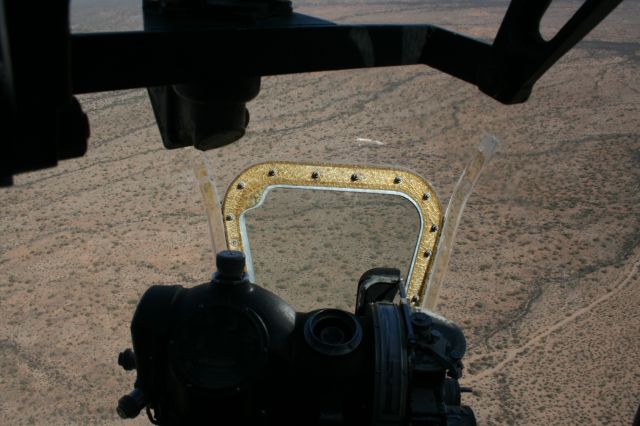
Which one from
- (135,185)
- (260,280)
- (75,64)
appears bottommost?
(135,185)

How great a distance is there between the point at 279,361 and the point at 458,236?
5.01 m

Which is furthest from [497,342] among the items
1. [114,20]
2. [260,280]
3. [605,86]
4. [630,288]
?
[114,20]

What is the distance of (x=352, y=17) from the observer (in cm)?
1460

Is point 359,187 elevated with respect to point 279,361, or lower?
elevated

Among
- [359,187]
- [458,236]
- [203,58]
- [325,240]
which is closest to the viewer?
[203,58]

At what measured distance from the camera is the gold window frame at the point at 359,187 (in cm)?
290

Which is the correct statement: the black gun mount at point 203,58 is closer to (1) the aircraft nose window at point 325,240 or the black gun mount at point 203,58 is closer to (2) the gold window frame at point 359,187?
(2) the gold window frame at point 359,187

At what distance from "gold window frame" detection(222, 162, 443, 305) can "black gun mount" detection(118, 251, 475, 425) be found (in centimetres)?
58

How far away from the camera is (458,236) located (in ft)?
23.1

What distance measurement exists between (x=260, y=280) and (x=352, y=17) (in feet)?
39.5

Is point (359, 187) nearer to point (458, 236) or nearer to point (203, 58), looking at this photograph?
point (203, 58)

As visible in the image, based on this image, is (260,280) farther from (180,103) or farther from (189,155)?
(189,155)

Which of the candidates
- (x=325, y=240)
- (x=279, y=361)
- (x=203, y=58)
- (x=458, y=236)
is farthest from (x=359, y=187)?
(x=458, y=236)

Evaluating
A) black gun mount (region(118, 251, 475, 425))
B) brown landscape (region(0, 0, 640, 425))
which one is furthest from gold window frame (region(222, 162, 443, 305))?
black gun mount (region(118, 251, 475, 425))
